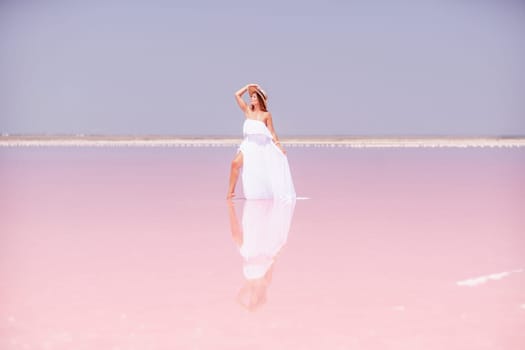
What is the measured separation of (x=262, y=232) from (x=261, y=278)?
1.95 m

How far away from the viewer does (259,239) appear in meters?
5.89

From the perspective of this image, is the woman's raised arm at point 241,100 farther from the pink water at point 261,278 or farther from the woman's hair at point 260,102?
the pink water at point 261,278

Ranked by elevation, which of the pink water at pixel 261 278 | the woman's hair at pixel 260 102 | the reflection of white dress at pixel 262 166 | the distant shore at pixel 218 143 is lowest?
the pink water at pixel 261 278

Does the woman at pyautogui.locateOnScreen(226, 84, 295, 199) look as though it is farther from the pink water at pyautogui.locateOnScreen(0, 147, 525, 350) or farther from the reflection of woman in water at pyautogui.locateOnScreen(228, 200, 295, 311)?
the pink water at pyautogui.locateOnScreen(0, 147, 525, 350)

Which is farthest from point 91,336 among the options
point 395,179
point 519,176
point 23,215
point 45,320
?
point 519,176

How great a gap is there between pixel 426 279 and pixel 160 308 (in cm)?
173

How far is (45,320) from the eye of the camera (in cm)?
339

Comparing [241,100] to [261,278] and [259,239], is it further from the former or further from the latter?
[261,278]

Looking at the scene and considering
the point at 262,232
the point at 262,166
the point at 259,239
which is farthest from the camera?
the point at 262,166

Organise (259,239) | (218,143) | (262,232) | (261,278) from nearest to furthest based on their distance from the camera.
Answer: (261,278)
(259,239)
(262,232)
(218,143)

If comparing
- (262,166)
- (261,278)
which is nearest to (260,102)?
(262,166)

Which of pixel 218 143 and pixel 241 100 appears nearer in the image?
pixel 241 100

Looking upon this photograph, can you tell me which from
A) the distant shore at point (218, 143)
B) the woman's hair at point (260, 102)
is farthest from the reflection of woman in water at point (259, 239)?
the distant shore at point (218, 143)

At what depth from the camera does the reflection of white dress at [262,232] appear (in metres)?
4.83
